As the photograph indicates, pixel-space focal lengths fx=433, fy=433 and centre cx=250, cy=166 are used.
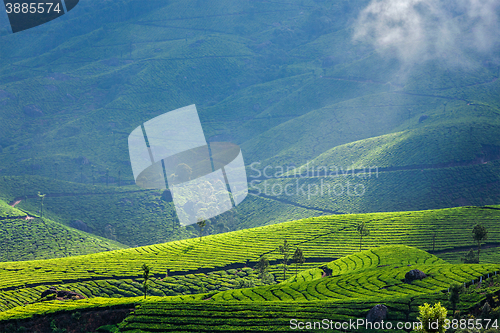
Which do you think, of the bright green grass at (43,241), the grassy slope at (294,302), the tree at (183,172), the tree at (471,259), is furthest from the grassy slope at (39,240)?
the tree at (471,259)

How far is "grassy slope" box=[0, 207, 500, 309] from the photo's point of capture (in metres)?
54.6

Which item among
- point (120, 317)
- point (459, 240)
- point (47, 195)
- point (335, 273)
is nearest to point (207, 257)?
point (335, 273)

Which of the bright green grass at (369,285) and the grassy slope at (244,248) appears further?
the grassy slope at (244,248)

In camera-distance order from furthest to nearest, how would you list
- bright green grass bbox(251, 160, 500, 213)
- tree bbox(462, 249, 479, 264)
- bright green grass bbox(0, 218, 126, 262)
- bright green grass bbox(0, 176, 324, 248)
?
bright green grass bbox(0, 176, 324, 248) < bright green grass bbox(251, 160, 500, 213) < bright green grass bbox(0, 218, 126, 262) < tree bbox(462, 249, 479, 264)

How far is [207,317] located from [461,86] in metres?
181

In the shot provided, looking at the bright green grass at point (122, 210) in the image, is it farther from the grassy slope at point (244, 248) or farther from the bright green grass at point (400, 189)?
the grassy slope at point (244, 248)

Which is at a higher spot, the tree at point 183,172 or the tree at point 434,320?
the tree at point 434,320

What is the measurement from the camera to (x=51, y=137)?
603 feet

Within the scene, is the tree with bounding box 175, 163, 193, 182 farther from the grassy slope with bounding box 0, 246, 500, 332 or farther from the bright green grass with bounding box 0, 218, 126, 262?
the grassy slope with bounding box 0, 246, 500, 332

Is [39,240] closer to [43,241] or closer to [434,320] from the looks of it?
[43,241]

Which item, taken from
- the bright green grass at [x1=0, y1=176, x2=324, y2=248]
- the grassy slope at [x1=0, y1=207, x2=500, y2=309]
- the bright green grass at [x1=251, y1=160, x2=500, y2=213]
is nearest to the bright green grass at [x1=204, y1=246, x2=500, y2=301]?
the grassy slope at [x1=0, y1=207, x2=500, y2=309]

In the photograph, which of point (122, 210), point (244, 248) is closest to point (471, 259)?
point (244, 248)

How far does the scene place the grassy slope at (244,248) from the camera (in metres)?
54.6

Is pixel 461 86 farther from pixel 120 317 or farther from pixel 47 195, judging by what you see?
pixel 120 317
